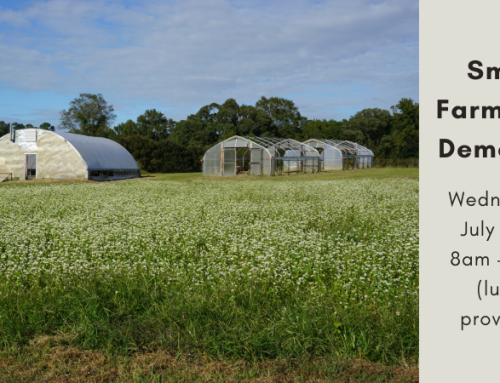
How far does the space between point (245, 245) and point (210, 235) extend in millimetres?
1332

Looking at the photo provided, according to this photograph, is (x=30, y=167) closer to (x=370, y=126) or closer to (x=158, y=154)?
(x=158, y=154)

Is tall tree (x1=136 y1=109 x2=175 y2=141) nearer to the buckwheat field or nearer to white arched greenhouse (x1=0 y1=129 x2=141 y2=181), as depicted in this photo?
white arched greenhouse (x1=0 y1=129 x2=141 y2=181)

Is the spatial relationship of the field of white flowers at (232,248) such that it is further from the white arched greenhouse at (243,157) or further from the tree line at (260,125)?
the tree line at (260,125)

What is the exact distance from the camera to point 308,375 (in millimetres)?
3891

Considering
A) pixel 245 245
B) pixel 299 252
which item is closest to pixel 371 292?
pixel 299 252

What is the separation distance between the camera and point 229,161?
40.0 metres

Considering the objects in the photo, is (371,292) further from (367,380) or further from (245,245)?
(245,245)

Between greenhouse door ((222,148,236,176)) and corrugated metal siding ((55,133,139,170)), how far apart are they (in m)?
9.00

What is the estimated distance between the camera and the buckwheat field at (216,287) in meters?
4.42

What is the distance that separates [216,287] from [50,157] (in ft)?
107

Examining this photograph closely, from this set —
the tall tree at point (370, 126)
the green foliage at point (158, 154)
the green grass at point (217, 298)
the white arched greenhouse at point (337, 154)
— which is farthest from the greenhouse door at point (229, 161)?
the tall tree at point (370, 126)

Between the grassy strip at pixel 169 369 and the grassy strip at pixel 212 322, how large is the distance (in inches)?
5.1
